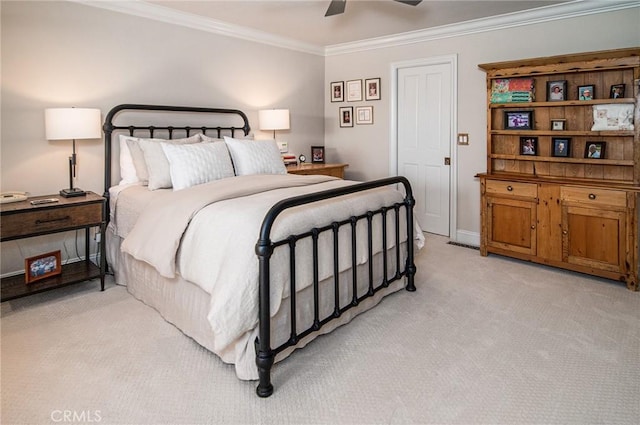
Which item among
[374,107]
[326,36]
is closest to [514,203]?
[374,107]

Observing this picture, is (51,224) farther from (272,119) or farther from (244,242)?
(272,119)

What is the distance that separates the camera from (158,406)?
6.23 feet

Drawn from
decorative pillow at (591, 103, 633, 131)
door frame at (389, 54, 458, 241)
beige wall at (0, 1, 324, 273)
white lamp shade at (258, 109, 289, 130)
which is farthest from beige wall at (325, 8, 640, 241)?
beige wall at (0, 1, 324, 273)

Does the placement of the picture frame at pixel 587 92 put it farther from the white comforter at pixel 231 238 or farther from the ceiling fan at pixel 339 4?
the white comforter at pixel 231 238

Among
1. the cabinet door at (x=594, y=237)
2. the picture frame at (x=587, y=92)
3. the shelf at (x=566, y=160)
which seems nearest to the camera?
the cabinet door at (x=594, y=237)

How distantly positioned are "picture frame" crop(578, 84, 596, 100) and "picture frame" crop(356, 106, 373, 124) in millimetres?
2371

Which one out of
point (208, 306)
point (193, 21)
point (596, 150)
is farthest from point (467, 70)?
point (208, 306)

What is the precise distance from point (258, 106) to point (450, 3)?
2.33 metres

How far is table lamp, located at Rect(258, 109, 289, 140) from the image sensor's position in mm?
4664

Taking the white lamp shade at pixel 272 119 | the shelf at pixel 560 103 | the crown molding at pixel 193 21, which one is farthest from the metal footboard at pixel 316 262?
the crown molding at pixel 193 21

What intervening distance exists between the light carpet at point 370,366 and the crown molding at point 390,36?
241 cm

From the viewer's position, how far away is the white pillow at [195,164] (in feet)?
10.5

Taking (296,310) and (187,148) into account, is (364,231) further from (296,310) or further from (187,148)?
(187,148)

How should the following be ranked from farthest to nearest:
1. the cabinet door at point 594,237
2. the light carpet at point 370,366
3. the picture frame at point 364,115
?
the picture frame at point 364,115 < the cabinet door at point 594,237 < the light carpet at point 370,366
